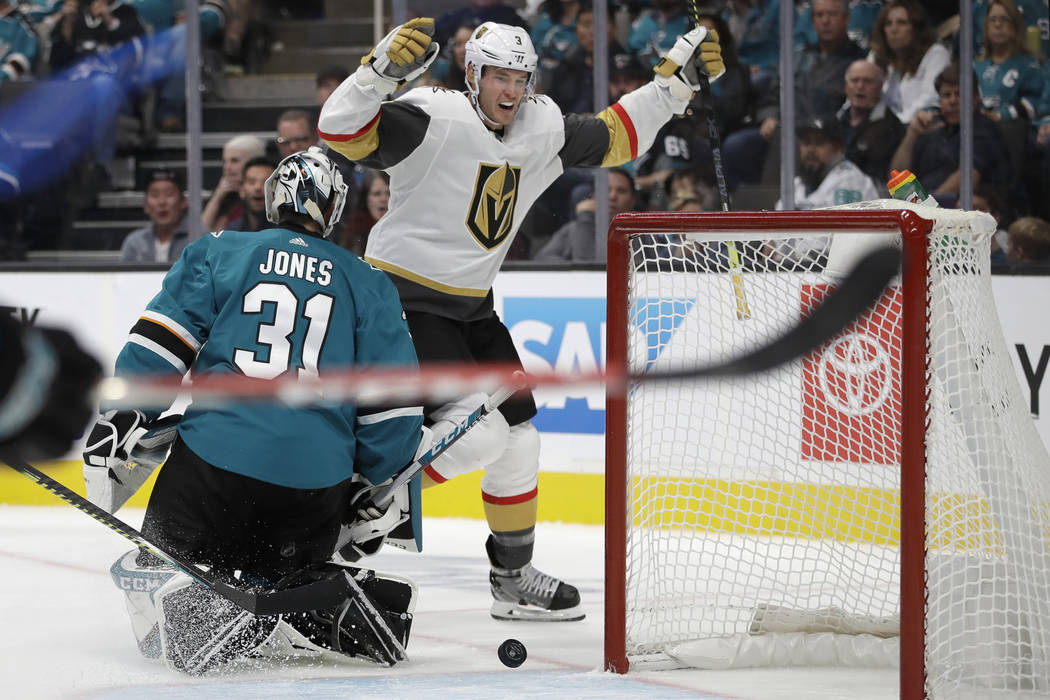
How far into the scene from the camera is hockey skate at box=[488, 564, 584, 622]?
3.26 meters

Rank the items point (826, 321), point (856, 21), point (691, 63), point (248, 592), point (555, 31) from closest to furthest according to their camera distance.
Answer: point (826, 321) → point (248, 592) → point (691, 63) → point (856, 21) → point (555, 31)

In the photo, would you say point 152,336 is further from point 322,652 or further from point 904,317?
point 904,317

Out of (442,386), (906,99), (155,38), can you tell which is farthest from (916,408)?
(155,38)

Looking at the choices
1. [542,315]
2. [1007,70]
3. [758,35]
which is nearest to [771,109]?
[758,35]

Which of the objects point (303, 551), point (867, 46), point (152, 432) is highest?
point (867, 46)

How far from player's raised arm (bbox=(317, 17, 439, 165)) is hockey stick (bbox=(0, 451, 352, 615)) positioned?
2.85 ft

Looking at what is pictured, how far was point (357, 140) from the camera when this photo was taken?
3.04 m

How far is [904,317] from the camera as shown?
228 centimetres

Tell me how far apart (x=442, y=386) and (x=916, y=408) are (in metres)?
0.93

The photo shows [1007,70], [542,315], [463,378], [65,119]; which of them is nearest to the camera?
[463,378]

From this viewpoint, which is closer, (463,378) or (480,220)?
(463,378)

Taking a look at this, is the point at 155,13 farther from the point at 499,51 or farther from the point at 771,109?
the point at 499,51

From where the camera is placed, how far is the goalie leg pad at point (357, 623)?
104 inches

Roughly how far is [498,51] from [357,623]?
3.93 feet
